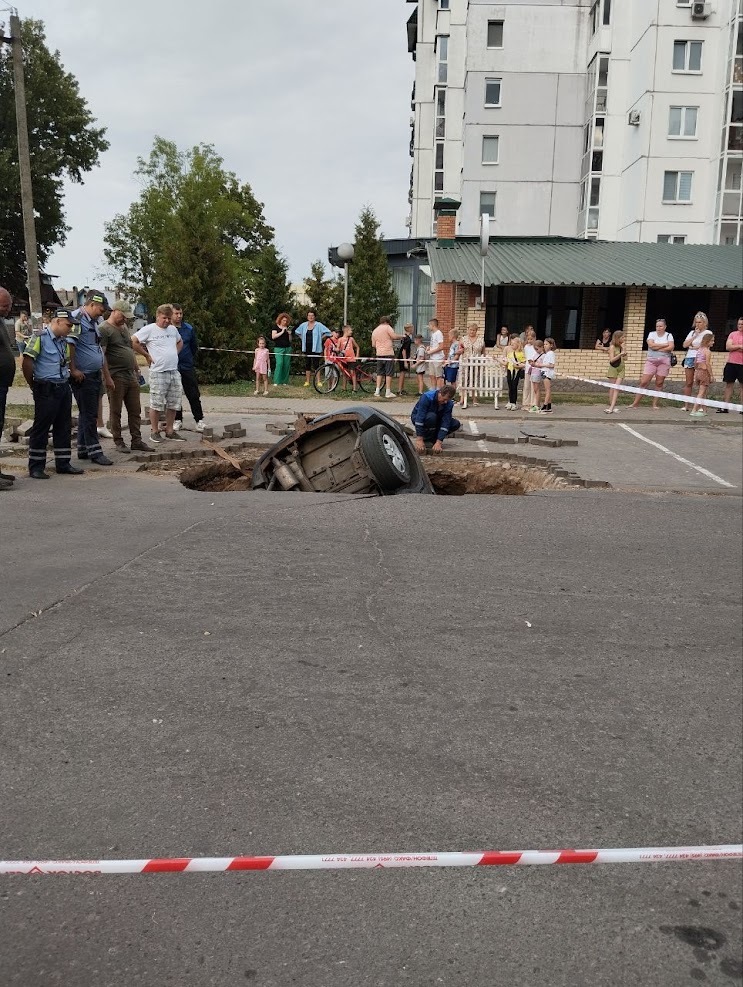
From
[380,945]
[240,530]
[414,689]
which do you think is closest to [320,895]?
[380,945]

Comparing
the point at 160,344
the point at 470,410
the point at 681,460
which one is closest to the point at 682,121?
the point at 470,410

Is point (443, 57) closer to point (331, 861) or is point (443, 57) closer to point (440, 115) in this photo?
point (440, 115)

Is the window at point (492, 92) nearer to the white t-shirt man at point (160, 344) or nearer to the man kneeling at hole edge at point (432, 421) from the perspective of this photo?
the man kneeling at hole edge at point (432, 421)

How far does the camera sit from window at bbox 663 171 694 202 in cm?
4162

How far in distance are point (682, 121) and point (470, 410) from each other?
1210 inches

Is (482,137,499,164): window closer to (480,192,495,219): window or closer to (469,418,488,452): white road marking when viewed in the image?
(480,192,495,219): window

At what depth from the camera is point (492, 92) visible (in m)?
45.2

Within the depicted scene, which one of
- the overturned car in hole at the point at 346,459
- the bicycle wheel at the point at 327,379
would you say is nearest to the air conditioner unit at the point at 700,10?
the bicycle wheel at the point at 327,379

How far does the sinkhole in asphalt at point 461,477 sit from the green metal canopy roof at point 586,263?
12.0m

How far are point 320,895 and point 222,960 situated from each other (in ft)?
1.34

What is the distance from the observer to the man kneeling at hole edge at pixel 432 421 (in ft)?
38.3

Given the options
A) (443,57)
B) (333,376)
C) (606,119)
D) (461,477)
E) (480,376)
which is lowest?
(461,477)

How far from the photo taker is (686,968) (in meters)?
2.65

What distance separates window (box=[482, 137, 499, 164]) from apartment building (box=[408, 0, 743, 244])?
0.07 meters
